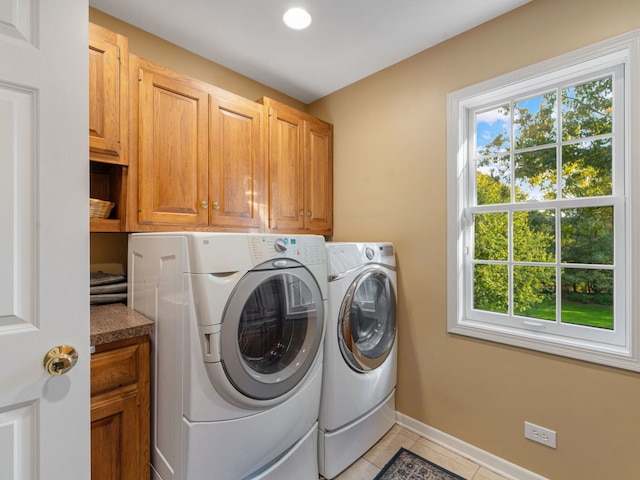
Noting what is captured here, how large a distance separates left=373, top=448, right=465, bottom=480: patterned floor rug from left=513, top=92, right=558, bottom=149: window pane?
189 cm

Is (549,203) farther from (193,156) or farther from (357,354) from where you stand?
(193,156)

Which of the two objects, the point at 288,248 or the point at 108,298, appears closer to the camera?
the point at 288,248

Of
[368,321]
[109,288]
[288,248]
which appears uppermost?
[288,248]

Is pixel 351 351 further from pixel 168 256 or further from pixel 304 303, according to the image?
pixel 168 256

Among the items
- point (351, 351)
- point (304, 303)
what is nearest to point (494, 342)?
point (351, 351)

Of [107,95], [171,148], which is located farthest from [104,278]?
[107,95]

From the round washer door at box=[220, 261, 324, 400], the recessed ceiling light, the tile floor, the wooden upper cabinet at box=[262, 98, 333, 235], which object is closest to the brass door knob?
the round washer door at box=[220, 261, 324, 400]

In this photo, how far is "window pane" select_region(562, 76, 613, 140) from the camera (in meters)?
1.55

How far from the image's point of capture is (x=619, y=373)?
1.42 m

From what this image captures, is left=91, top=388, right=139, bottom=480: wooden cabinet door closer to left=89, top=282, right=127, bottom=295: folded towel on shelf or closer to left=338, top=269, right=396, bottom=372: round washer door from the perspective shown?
left=89, top=282, right=127, bottom=295: folded towel on shelf

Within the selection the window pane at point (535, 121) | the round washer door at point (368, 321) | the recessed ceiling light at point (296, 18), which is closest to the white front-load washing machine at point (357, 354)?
the round washer door at point (368, 321)

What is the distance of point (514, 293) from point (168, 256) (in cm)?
186

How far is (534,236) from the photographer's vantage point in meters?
1.76

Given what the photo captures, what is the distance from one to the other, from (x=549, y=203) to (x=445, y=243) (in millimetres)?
570
